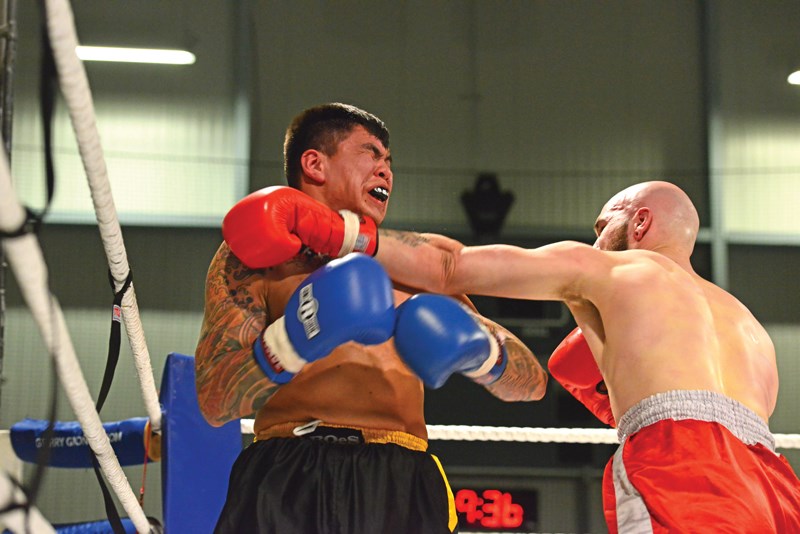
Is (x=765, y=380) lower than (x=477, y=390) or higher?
higher

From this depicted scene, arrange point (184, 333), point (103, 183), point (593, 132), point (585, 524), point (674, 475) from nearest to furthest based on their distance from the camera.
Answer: point (103, 183) < point (674, 475) < point (585, 524) < point (184, 333) < point (593, 132)

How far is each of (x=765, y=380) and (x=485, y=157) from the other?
415 cm

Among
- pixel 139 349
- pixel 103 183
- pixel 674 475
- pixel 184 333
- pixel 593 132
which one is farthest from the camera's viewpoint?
pixel 593 132

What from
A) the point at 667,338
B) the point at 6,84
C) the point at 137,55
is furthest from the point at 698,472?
the point at 137,55

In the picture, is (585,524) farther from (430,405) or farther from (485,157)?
(485,157)

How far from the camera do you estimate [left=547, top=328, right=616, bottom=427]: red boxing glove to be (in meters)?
1.90

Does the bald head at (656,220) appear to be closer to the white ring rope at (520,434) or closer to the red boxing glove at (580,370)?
the red boxing glove at (580,370)

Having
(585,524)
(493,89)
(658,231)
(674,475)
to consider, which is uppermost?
(493,89)

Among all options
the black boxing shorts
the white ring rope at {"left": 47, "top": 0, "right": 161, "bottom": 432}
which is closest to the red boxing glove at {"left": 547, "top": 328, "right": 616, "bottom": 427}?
the black boxing shorts

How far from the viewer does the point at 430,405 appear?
4.90 meters

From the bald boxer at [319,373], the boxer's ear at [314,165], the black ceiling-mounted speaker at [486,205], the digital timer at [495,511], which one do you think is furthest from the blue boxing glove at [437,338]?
the black ceiling-mounted speaker at [486,205]

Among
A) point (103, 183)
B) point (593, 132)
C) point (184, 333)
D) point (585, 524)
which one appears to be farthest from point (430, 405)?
point (103, 183)

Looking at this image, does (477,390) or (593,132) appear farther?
(593,132)

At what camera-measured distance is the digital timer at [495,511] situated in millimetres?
4027
